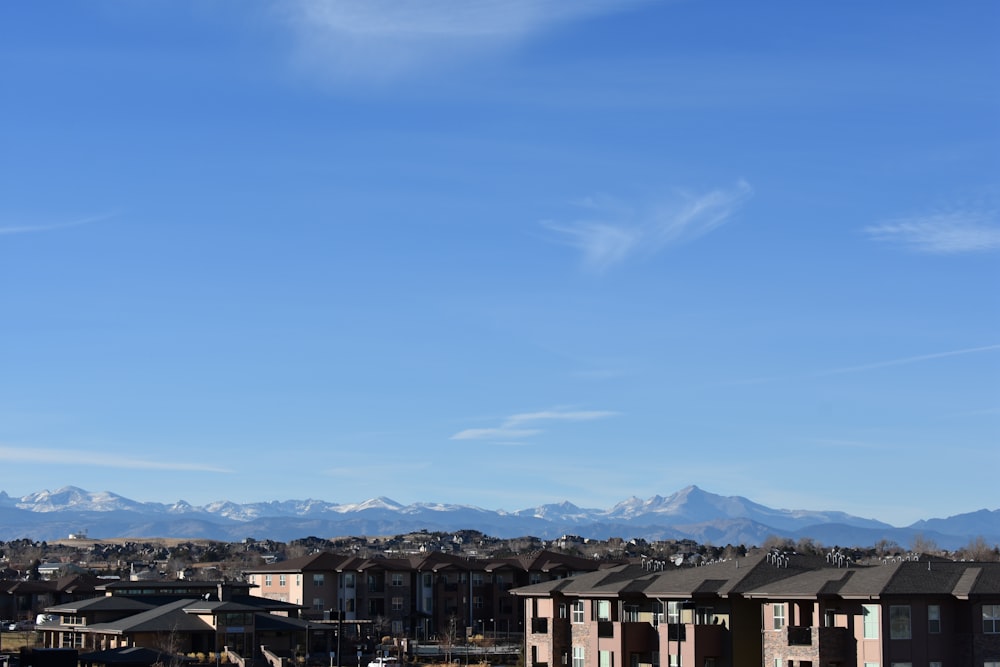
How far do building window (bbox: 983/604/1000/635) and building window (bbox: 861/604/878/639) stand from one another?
4.31 m

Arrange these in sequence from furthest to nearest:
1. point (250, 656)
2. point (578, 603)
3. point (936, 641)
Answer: point (250, 656)
point (578, 603)
point (936, 641)

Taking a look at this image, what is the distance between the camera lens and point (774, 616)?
6191 centimetres

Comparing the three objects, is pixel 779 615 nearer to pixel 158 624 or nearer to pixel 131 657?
pixel 131 657

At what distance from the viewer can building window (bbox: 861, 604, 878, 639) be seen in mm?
56812

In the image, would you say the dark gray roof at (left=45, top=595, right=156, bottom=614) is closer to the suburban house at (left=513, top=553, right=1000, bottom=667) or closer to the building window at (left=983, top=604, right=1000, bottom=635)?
the suburban house at (left=513, top=553, right=1000, bottom=667)

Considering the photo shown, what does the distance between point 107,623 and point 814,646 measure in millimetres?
63203

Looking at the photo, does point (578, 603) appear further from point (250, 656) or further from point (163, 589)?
point (163, 589)

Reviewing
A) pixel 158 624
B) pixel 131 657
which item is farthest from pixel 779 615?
pixel 158 624

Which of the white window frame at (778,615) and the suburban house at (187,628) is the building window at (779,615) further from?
the suburban house at (187,628)

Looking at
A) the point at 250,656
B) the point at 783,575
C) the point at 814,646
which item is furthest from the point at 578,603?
the point at 250,656

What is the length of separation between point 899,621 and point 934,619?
1.66 meters

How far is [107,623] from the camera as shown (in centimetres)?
10525

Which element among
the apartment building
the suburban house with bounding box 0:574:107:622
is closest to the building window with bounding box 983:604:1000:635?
the apartment building

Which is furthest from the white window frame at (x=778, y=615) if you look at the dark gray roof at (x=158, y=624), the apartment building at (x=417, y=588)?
the apartment building at (x=417, y=588)
